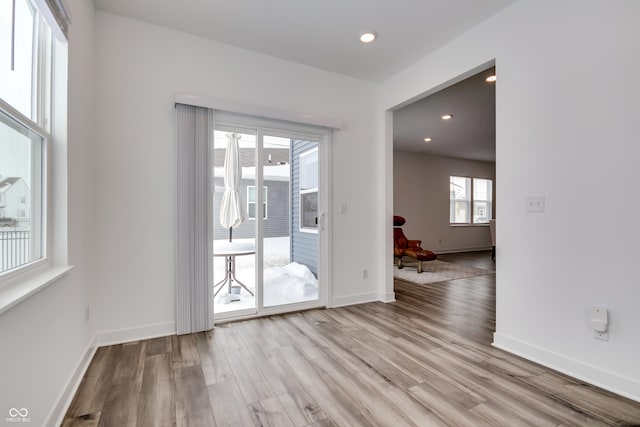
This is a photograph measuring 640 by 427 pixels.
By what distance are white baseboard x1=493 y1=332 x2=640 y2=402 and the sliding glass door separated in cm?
188

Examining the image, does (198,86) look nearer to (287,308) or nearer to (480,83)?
(287,308)

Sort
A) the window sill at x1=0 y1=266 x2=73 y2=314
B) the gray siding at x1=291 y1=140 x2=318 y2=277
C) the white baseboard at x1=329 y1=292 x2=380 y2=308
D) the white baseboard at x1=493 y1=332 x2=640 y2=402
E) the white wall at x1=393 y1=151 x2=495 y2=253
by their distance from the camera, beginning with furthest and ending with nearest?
1. the white wall at x1=393 y1=151 x2=495 y2=253
2. the white baseboard at x1=329 y1=292 x2=380 y2=308
3. the gray siding at x1=291 y1=140 x2=318 y2=277
4. the white baseboard at x1=493 y1=332 x2=640 y2=402
5. the window sill at x1=0 y1=266 x2=73 y2=314

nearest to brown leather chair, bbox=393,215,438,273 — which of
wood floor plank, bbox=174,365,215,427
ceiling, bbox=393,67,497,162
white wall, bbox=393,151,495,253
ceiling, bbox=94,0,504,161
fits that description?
white wall, bbox=393,151,495,253

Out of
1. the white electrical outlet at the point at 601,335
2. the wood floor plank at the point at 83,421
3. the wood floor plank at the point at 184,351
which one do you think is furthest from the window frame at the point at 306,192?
the white electrical outlet at the point at 601,335

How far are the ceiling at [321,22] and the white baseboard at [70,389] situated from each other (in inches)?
108

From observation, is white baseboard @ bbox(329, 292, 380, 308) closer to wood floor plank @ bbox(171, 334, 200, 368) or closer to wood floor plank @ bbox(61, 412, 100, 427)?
wood floor plank @ bbox(171, 334, 200, 368)

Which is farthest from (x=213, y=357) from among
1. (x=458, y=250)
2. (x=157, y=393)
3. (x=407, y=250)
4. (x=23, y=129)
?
(x=458, y=250)

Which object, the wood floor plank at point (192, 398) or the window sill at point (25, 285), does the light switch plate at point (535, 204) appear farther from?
the window sill at point (25, 285)

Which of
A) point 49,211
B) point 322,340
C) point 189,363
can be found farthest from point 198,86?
point 322,340

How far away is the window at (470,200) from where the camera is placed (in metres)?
8.60

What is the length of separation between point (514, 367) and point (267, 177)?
2.73 metres

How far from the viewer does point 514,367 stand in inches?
83.1

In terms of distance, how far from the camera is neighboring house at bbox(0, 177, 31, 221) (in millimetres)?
1252

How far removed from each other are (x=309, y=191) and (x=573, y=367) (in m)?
2.72
